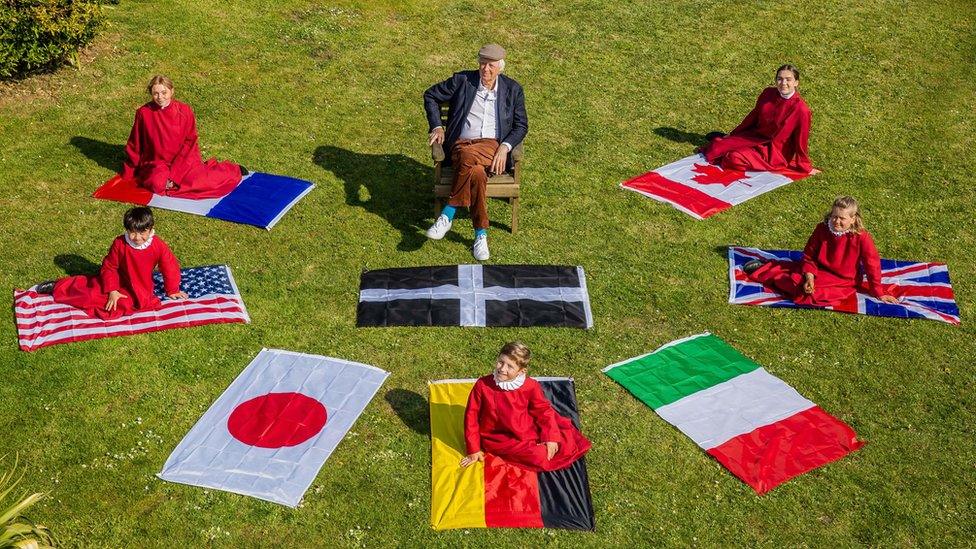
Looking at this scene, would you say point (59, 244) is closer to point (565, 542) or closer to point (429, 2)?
point (565, 542)

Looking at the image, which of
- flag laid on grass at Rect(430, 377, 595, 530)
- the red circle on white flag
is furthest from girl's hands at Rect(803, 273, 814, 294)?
the red circle on white flag

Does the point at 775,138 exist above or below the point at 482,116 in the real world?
below

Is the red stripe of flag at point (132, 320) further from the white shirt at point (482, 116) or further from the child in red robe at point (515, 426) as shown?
the white shirt at point (482, 116)

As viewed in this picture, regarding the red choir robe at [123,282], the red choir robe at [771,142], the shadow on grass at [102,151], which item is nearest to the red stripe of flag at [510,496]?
the red choir robe at [123,282]

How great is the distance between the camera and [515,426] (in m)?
8.91

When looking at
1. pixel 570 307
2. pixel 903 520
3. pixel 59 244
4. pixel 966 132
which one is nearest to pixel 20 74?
pixel 59 244

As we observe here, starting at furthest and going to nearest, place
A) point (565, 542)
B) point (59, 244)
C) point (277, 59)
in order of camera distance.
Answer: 1. point (277, 59)
2. point (59, 244)
3. point (565, 542)

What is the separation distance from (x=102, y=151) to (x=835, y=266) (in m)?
11.2

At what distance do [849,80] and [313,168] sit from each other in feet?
36.7

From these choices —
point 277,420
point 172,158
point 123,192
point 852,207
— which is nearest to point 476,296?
point 277,420

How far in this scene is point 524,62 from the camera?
18422mm

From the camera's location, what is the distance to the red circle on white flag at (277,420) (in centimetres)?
930

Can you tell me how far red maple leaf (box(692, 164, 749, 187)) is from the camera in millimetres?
14609

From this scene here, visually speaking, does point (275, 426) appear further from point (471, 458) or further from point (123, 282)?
point (123, 282)
